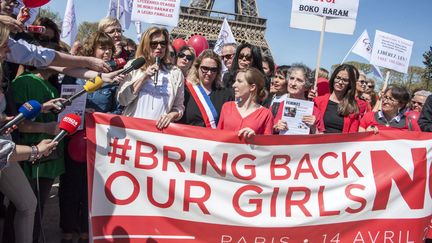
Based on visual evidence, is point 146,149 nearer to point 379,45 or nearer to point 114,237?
point 114,237

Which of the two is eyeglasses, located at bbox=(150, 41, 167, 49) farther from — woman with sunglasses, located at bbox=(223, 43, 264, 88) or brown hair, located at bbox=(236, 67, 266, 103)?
woman with sunglasses, located at bbox=(223, 43, 264, 88)

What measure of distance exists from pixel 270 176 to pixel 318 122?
1005 millimetres

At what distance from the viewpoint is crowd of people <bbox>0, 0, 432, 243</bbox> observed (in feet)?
12.1

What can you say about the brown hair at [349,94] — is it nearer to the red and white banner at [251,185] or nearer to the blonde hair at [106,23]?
the red and white banner at [251,185]

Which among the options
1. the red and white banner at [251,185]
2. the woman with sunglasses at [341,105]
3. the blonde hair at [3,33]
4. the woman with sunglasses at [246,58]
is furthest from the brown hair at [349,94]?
the blonde hair at [3,33]

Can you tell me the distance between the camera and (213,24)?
45.4 meters

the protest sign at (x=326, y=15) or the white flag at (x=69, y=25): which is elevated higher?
the protest sign at (x=326, y=15)

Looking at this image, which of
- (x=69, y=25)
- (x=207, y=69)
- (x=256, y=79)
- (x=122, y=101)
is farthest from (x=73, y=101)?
(x=69, y=25)

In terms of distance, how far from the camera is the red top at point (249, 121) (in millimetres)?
4332

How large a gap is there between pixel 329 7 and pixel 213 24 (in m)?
40.2

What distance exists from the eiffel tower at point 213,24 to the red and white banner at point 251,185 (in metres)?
36.9

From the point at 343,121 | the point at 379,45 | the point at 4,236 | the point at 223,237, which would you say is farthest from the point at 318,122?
the point at 379,45

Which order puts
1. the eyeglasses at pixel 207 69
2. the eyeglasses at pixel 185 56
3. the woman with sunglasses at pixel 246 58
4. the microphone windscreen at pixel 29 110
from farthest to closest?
the woman with sunglasses at pixel 246 58 < the eyeglasses at pixel 185 56 < the eyeglasses at pixel 207 69 < the microphone windscreen at pixel 29 110

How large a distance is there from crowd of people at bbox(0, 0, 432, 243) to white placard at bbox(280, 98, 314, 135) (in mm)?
45
